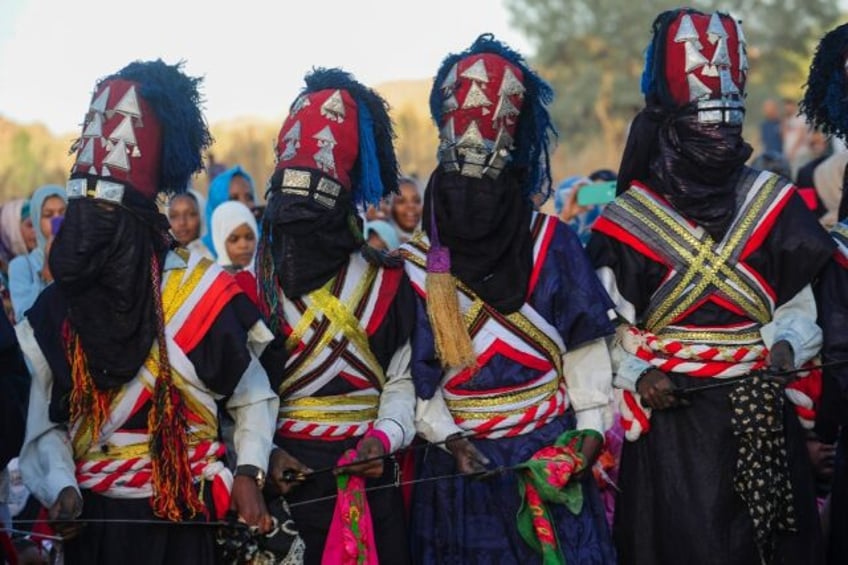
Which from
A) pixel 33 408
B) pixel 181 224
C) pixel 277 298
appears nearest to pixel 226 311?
pixel 277 298

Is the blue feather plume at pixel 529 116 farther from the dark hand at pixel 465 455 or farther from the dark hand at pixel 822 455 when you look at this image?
the dark hand at pixel 822 455

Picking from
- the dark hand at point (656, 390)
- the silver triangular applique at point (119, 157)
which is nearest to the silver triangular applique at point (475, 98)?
the dark hand at point (656, 390)

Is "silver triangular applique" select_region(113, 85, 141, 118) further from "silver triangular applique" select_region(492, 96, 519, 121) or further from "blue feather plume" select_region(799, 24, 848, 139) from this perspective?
"blue feather plume" select_region(799, 24, 848, 139)

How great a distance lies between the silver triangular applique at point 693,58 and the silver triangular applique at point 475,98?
888 mm

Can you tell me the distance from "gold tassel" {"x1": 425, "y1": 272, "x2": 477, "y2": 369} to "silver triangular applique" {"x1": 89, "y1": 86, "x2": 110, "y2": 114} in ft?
5.04

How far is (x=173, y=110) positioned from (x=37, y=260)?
15.8 ft

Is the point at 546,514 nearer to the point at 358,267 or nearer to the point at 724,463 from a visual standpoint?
the point at 724,463

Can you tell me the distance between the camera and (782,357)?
20.3 ft

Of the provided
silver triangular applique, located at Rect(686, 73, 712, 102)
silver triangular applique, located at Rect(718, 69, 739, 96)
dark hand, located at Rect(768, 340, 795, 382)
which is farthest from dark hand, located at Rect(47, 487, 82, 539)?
silver triangular applique, located at Rect(718, 69, 739, 96)

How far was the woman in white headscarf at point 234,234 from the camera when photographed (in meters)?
10.3

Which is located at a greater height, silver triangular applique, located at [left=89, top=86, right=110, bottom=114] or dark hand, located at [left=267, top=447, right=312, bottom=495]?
silver triangular applique, located at [left=89, top=86, right=110, bottom=114]

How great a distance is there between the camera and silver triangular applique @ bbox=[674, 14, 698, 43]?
21.4 ft

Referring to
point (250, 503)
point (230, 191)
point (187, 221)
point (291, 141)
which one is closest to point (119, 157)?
point (291, 141)

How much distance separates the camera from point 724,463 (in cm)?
644
